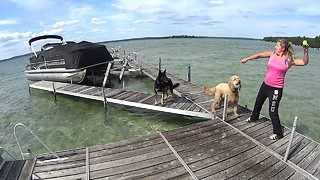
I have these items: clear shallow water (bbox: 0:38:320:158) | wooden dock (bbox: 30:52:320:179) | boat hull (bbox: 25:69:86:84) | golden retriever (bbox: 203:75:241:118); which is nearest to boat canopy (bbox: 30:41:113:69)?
boat hull (bbox: 25:69:86:84)

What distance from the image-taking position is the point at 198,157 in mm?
5016

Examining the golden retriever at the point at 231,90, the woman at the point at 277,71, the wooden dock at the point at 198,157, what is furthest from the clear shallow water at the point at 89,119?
the woman at the point at 277,71

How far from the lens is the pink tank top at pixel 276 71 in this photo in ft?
16.0

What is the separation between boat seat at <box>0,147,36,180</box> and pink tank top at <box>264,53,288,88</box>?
18.4ft

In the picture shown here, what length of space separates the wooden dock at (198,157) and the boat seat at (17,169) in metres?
0.17

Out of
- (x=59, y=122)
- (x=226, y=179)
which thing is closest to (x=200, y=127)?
(x=226, y=179)

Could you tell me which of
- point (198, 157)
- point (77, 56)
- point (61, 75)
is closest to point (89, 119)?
point (77, 56)

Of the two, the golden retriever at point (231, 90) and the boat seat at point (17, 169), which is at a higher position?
the golden retriever at point (231, 90)

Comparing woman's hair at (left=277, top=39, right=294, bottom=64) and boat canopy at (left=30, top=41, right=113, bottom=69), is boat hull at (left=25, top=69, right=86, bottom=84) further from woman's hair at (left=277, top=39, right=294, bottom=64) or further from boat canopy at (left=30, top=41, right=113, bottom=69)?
woman's hair at (left=277, top=39, right=294, bottom=64)

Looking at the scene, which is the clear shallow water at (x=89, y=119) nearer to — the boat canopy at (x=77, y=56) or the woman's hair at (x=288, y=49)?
the boat canopy at (x=77, y=56)

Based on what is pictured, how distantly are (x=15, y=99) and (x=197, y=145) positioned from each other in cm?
1385

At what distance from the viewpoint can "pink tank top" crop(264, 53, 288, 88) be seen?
4887mm

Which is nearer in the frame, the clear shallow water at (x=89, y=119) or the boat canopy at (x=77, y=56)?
the clear shallow water at (x=89, y=119)

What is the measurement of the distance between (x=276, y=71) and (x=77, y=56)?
11409mm
